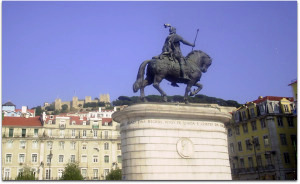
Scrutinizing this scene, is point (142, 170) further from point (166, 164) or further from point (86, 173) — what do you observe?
point (86, 173)

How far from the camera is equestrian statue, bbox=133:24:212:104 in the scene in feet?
50.1

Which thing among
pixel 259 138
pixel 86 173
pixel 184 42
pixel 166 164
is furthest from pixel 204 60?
pixel 86 173

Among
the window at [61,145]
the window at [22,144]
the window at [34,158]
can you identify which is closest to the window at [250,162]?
the window at [61,145]

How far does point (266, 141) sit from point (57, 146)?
30.6m

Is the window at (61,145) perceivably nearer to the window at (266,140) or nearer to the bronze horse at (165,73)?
the window at (266,140)

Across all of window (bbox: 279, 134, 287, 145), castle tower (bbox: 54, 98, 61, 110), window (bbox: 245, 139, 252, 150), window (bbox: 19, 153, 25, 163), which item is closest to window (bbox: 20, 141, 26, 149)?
window (bbox: 19, 153, 25, 163)

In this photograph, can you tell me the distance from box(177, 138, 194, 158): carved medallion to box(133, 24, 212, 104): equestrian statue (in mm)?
2279

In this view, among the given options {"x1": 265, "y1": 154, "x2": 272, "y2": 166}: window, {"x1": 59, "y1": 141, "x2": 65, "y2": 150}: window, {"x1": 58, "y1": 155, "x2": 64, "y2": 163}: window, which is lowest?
{"x1": 265, "y1": 154, "x2": 272, "y2": 166}: window

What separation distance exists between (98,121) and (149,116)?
44614 millimetres

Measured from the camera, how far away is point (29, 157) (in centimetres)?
5088

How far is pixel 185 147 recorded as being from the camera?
13555 mm

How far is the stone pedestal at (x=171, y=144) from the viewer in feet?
42.6

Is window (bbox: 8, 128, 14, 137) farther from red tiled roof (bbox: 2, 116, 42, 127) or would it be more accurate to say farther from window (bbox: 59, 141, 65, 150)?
window (bbox: 59, 141, 65, 150)

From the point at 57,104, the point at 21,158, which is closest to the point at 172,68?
the point at 21,158
